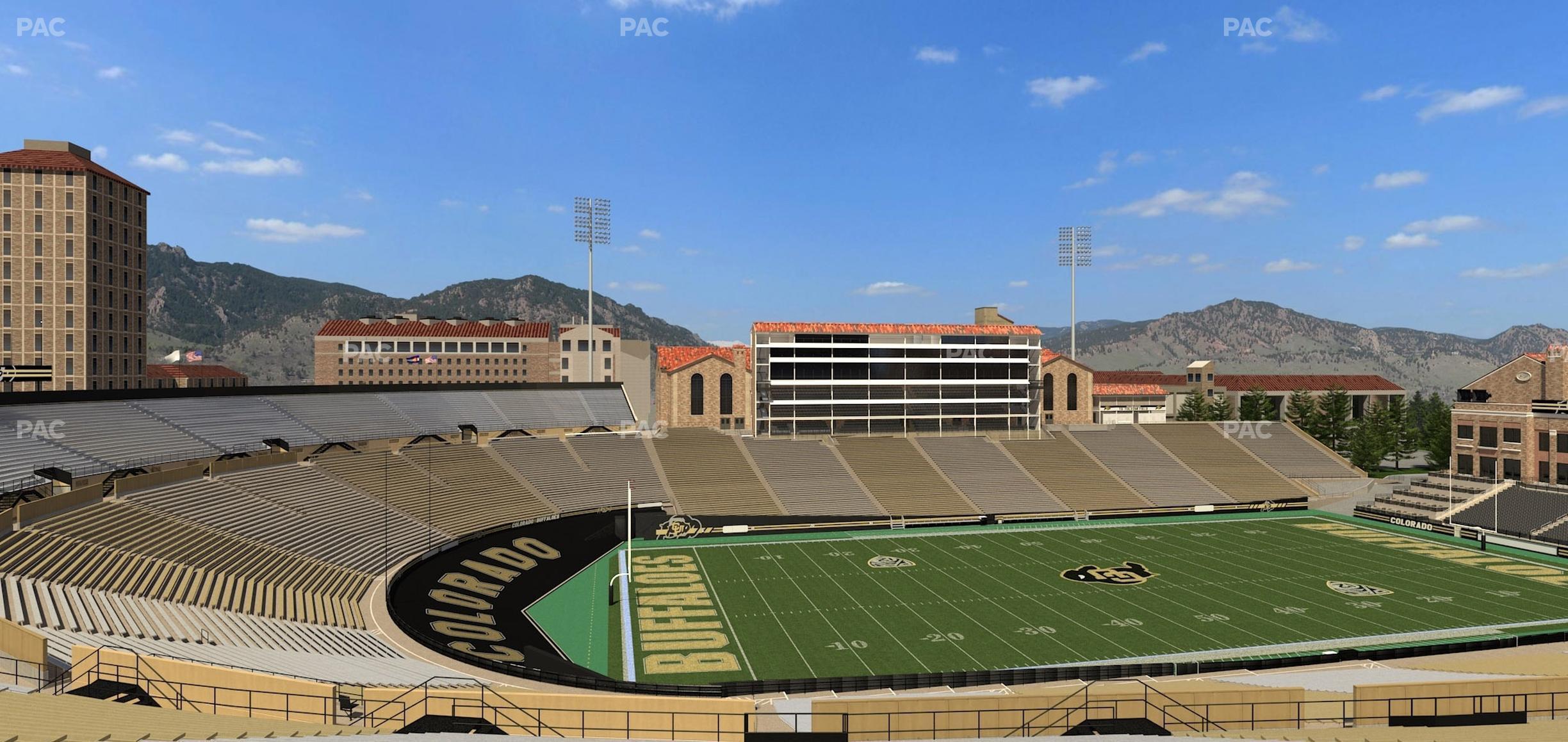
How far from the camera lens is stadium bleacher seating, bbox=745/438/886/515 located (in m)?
53.8

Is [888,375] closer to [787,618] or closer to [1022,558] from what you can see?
[1022,558]

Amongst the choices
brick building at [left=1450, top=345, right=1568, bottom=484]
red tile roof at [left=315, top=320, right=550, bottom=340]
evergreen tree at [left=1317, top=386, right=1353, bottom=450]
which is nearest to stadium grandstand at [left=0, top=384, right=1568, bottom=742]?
brick building at [left=1450, top=345, right=1568, bottom=484]

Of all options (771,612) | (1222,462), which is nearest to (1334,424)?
(1222,462)

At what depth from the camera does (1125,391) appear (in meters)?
102

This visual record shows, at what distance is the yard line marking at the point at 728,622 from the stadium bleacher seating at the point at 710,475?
308 inches

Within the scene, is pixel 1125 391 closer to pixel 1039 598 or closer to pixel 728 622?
pixel 1039 598

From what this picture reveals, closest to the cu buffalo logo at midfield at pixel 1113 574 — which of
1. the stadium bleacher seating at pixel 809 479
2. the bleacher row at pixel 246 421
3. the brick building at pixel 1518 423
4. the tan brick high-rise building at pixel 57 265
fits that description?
the stadium bleacher seating at pixel 809 479

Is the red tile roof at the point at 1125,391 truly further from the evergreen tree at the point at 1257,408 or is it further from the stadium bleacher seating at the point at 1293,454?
the stadium bleacher seating at the point at 1293,454

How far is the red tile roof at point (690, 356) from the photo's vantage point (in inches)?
2606

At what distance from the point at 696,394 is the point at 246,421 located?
3222 centimetres

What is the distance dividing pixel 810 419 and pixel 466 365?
72.6 metres

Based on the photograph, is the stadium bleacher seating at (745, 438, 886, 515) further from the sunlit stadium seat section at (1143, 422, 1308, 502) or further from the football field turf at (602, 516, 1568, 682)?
the sunlit stadium seat section at (1143, 422, 1308, 502)
